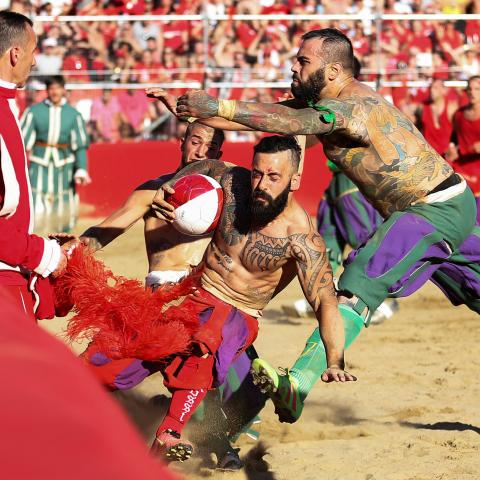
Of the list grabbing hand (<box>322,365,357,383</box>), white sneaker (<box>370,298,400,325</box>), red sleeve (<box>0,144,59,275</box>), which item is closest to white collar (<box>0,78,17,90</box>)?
red sleeve (<box>0,144,59,275</box>)

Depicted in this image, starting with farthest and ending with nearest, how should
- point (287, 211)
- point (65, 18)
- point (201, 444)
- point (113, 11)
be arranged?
1. point (113, 11)
2. point (65, 18)
3. point (201, 444)
4. point (287, 211)

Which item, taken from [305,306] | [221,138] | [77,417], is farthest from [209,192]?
[305,306]

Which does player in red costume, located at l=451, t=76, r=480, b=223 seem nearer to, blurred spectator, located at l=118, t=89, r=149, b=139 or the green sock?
blurred spectator, located at l=118, t=89, r=149, b=139

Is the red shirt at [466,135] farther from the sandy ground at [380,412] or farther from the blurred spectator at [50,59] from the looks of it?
the blurred spectator at [50,59]

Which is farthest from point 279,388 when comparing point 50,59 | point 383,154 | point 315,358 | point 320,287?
point 50,59

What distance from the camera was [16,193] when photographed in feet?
11.8

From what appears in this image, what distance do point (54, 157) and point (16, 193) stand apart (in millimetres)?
8444

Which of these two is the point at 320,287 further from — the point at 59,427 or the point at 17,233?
the point at 59,427

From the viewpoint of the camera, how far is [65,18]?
13789mm

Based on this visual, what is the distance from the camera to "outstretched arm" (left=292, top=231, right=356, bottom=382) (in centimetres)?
412

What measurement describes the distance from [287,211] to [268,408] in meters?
2.00

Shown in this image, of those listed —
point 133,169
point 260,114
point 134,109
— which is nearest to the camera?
point 260,114

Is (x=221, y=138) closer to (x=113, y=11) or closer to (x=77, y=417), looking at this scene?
(x=77, y=417)

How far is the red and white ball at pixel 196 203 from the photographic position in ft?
14.4
